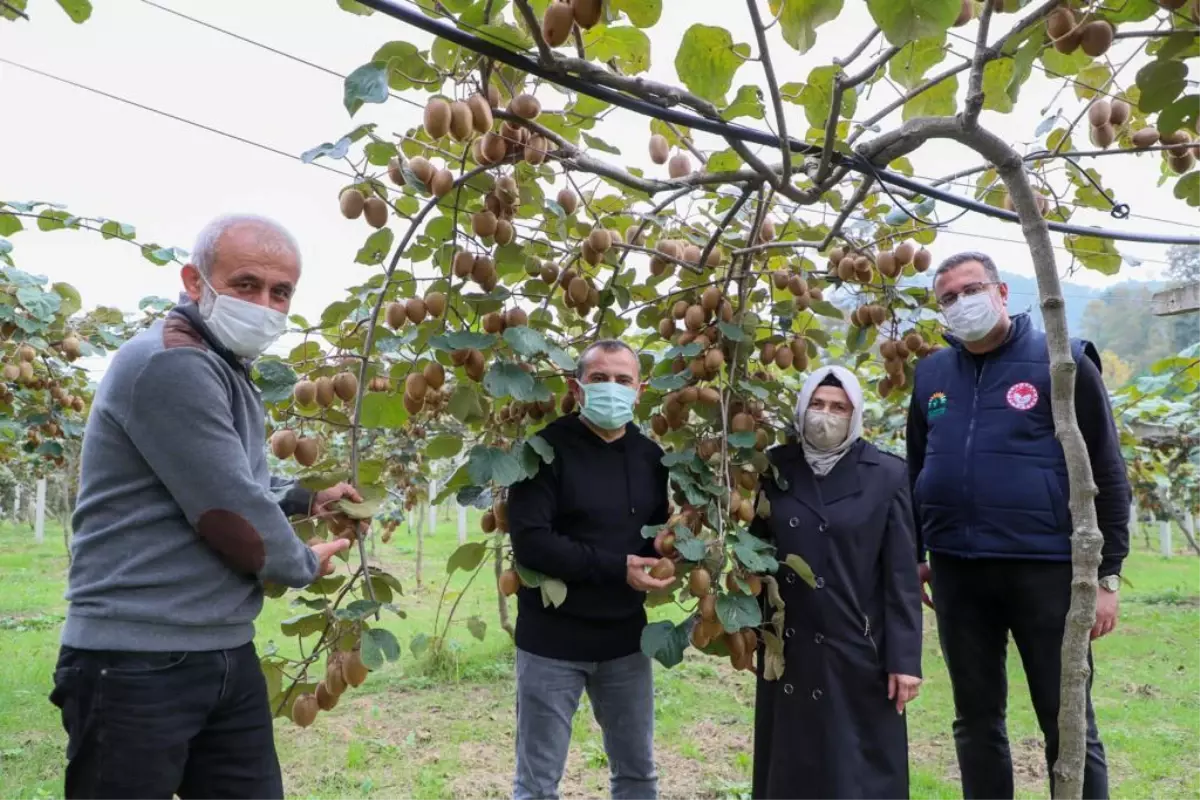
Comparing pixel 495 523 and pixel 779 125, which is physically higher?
pixel 779 125

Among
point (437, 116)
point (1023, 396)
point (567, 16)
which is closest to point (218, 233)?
point (437, 116)

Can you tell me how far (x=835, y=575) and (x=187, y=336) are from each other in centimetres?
160

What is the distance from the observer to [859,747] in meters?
2.13

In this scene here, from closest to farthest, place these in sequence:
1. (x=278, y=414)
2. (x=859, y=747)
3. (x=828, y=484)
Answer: (x=278, y=414), (x=859, y=747), (x=828, y=484)

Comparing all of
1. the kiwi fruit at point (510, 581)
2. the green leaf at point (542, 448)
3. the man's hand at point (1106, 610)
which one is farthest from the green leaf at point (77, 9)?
the man's hand at point (1106, 610)

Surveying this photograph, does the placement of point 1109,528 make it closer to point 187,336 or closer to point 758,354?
point 758,354

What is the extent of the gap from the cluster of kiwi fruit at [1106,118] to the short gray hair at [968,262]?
0.39 meters

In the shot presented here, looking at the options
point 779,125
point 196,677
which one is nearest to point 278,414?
point 196,677

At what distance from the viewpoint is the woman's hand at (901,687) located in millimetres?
2117

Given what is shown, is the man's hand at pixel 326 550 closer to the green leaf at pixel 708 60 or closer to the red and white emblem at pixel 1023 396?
the green leaf at pixel 708 60

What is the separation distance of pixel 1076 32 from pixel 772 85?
1.75ft

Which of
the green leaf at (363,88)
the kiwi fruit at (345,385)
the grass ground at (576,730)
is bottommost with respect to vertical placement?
the grass ground at (576,730)

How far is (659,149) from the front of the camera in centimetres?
259

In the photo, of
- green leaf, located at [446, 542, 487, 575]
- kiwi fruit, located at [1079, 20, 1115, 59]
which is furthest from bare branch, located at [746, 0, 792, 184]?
green leaf, located at [446, 542, 487, 575]
